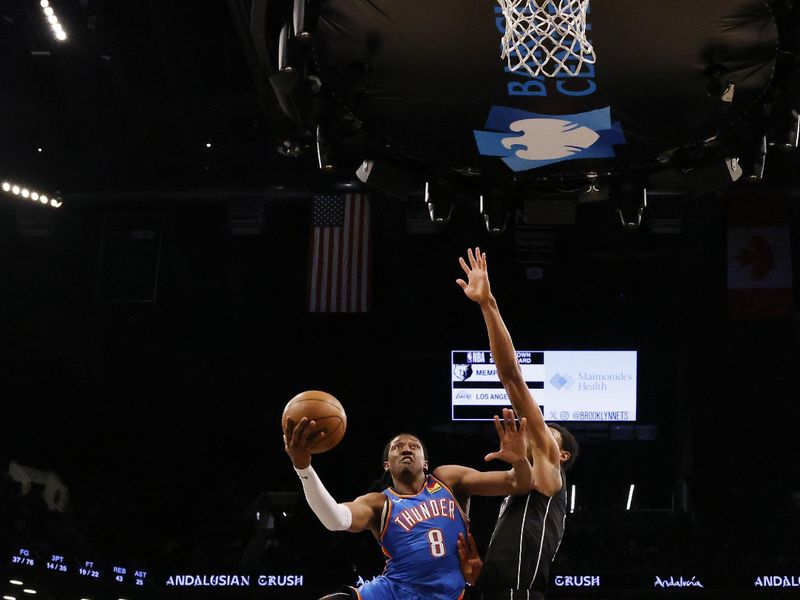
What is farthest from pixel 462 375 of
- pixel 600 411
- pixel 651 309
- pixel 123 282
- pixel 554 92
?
pixel 554 92

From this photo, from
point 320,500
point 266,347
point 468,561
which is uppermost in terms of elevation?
point 266,347

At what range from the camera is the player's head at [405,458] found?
4.64 meters

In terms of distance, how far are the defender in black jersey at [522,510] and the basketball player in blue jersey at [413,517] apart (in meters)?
0.09

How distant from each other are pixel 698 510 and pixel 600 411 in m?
1.61

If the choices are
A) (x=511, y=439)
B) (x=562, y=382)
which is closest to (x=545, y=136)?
(x=511, y=439)

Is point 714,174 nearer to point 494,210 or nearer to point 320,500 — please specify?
point 494,210

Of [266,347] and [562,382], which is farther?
[266,347]

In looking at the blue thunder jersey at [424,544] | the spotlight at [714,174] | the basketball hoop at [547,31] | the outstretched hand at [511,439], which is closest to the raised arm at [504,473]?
the outstretched hand at [511,439]

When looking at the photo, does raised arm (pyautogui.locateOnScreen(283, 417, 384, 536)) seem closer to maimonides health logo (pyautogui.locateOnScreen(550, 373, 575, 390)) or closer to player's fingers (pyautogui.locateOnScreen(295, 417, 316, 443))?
player's fingers (pyautogui.locateOnScreen(295, 417, 316, 443))

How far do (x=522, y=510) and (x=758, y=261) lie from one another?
21.0ft

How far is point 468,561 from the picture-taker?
4.52 m

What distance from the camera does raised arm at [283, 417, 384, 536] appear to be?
404cm

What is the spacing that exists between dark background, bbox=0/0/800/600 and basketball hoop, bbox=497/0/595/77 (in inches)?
158

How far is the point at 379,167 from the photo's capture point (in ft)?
22.6
